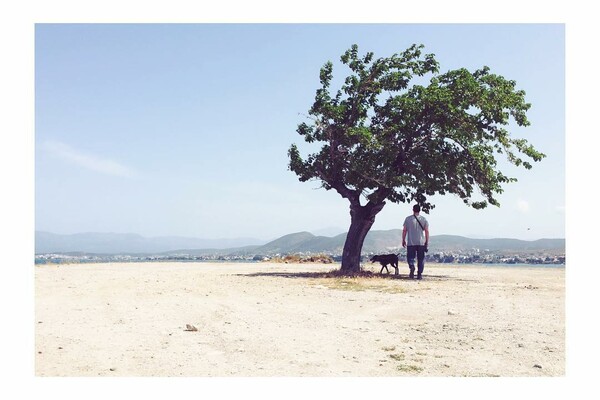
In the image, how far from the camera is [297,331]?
32.2 ft

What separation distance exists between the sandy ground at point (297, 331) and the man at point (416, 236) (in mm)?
3612

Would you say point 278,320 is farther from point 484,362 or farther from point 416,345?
point 484,362

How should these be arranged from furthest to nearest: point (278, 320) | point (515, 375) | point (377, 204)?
point (377, 204)
point (278, 320)
point (515, 375)

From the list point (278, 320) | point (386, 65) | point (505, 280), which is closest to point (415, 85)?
point (386, 65)

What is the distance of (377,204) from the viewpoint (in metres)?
22.6

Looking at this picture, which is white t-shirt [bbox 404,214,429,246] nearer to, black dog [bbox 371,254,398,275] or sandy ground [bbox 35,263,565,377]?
black dog [bbox 371,254,398,275]

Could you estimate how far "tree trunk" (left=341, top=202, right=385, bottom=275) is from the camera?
22891 mm

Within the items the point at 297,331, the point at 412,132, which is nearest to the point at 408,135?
the point at 412,132

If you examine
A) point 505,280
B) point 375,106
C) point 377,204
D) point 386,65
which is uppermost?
point 386,65

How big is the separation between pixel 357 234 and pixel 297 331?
44.0 ft

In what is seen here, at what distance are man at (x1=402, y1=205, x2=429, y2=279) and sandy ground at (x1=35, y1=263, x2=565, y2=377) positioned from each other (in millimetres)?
3612

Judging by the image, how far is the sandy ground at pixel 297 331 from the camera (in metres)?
7.52

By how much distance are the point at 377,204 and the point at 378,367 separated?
15404 mm

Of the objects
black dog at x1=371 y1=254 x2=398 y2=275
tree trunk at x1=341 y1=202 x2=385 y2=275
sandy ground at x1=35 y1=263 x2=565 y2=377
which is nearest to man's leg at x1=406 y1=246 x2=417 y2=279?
black dog at x1=371 y1=254 x2=398 y2=275
